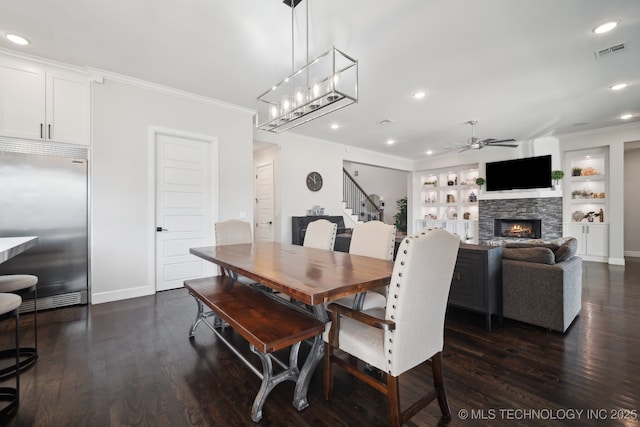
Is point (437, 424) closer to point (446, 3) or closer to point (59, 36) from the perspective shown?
point (446, 3)

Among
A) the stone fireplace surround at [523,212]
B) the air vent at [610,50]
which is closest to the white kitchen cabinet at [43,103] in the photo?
the air vent at [610,50]

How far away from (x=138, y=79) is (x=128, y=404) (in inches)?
146

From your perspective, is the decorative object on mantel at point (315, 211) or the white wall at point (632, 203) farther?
the white wall at point (632, 203)

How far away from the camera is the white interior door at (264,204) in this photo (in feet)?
20.7

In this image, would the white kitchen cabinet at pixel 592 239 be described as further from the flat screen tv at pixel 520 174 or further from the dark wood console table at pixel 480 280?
the dark wood console table at pixel 480 280

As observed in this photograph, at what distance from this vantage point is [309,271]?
1.80m

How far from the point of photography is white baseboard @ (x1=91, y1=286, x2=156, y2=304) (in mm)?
3391

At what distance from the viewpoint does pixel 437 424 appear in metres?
1.48

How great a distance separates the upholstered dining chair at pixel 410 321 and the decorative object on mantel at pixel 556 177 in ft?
22.8

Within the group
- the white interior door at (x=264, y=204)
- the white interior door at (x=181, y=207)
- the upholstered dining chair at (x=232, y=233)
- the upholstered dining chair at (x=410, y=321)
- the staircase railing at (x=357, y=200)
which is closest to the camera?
the upholstered dining chair at (x=410, y=321)

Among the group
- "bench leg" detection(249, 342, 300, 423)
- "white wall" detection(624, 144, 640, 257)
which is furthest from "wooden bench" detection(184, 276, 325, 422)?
"white wall" detection(624, 144, 640, 257)

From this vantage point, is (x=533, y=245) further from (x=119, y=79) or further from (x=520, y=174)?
(x=119, y=79)

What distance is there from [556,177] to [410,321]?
7.27 meters

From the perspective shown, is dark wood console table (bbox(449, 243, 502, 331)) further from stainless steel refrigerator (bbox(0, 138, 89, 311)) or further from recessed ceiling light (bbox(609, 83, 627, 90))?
stainless steel refrigerator (bbox(0, 138, 89, 311))
